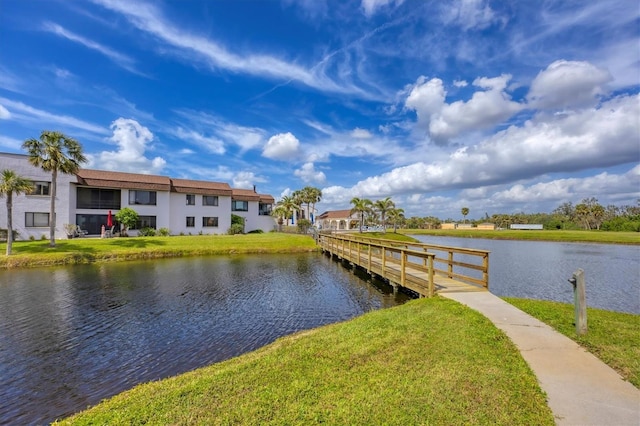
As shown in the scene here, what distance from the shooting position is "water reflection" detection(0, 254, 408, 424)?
5.99 meters

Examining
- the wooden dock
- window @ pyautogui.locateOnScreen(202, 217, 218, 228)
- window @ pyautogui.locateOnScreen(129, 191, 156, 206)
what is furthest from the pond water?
window @ pyautogui.locateOnScreen(129, 191, 156, 206)

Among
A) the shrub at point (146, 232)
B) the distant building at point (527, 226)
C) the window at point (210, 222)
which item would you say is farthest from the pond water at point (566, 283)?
the distant building at point (527, 226)

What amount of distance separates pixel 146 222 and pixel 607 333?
123 ft

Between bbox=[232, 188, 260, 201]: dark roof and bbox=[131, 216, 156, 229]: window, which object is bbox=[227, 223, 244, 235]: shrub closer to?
bbox=[232, 188, 260, 201]: dark roof

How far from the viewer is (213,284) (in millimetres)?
15172

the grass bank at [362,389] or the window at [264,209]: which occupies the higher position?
the window at [264,209]

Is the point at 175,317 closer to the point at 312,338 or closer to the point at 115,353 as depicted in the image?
the point at 115,353

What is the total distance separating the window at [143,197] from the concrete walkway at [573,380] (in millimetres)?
35932

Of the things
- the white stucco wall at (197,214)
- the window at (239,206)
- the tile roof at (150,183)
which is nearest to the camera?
the tile roof at (150,183)

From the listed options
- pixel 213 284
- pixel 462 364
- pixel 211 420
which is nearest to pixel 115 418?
pixel 211 420

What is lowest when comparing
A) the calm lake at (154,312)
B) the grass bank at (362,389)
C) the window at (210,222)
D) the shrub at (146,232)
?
the calm lake at (154,312)

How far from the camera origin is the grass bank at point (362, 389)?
12.1 feet

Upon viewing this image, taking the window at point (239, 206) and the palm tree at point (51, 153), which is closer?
the palm tree at point (51, 153)

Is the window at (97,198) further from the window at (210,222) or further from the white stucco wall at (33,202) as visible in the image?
the window at (210,222)
